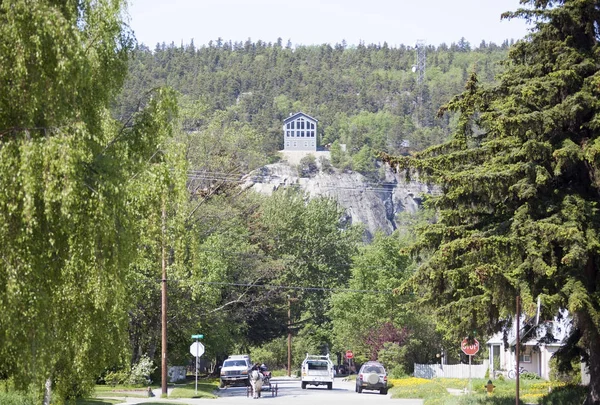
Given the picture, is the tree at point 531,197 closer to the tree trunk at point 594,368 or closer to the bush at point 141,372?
the tree trunk at point 594,368

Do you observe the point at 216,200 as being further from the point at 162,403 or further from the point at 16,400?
the point at 16,400

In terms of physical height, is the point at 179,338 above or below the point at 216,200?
below

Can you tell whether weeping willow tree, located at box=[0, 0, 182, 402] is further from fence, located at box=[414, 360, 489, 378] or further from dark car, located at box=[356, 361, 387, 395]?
fence, located at box=[414, 360, 489, 378]

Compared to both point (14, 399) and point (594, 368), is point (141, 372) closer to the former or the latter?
point (14, 399)

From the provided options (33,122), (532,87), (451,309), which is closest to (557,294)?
(451,309)

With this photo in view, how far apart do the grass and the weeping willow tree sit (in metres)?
19.1

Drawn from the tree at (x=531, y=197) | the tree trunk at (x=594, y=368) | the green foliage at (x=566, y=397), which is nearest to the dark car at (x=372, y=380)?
the green foliage at (x=566, y=397)

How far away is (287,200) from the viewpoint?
3723 inches

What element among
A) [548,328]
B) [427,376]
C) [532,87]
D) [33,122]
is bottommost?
[427,376]

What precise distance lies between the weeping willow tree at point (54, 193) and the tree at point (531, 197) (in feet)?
46.8

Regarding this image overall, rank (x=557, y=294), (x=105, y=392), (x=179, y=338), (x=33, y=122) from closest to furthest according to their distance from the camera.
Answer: (x=33, y=122), (x=557, y=294), (x=105, y=392), (x=179, y=338)

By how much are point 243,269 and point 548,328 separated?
30723 mm

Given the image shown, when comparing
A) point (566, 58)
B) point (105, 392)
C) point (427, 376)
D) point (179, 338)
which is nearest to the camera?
point (566, 58)

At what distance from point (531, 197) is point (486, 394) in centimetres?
1174
